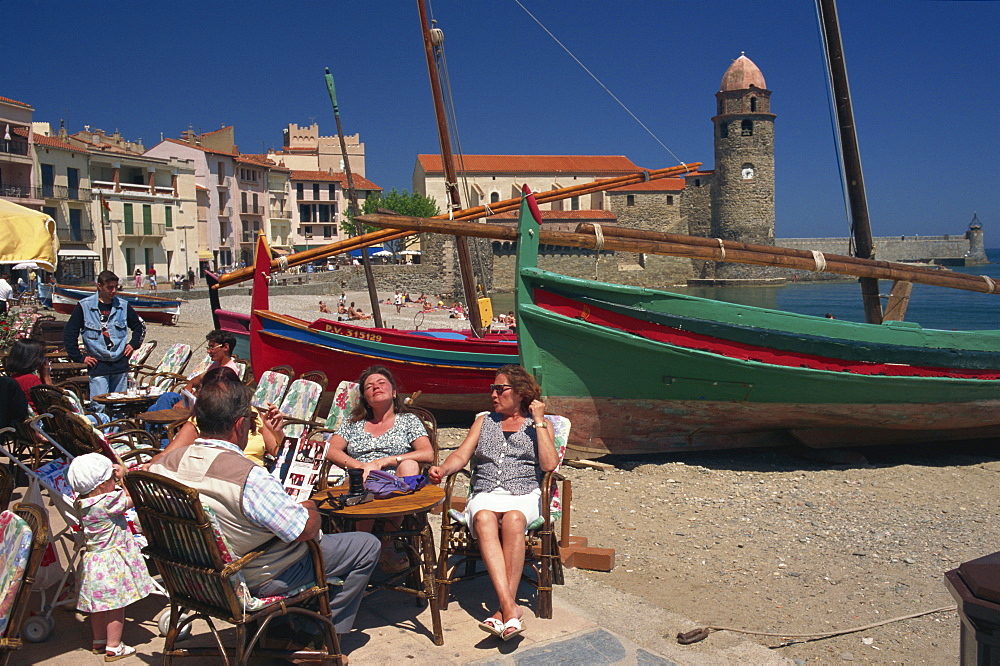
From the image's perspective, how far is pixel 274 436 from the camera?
421 cm

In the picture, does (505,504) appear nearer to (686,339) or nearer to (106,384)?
(686,339)

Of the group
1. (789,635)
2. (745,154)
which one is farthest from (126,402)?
(745,154)

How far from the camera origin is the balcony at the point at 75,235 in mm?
39438

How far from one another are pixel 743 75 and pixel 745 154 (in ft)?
20.9

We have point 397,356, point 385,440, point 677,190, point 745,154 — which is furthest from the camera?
point 677,190

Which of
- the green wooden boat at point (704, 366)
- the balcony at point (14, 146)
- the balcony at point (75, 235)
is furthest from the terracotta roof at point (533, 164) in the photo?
the green wooden boat at point (704, 366)

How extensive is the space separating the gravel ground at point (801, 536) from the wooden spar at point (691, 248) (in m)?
1.89

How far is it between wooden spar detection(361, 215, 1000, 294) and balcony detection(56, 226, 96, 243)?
37.0 metres

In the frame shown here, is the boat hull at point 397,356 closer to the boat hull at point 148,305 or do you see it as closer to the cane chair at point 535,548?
the cane chair at point 535,548

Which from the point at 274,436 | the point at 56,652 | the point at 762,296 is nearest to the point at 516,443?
the point at 274,436

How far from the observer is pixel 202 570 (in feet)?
9.11

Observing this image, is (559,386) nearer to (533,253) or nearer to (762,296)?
(533,253)

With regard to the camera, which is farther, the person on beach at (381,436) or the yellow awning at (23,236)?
the yellow awning at (23,236)

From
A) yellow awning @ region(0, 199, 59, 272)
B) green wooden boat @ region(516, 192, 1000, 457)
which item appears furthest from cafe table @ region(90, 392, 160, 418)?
green wooden boat @ region(516, 192, 1000, 457)
